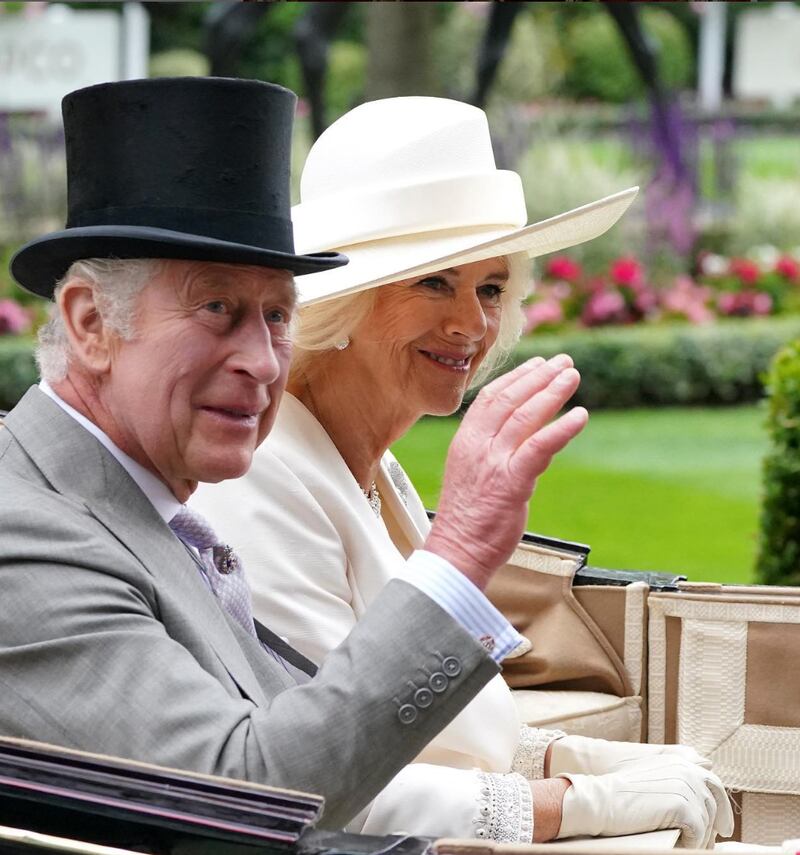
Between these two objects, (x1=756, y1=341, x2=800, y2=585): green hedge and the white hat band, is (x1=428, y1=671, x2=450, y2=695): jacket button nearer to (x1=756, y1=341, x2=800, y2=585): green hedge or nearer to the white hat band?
the white hat band

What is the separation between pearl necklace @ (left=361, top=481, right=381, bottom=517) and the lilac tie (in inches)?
26.8

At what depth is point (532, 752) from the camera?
259 cm

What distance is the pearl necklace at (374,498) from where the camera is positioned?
2.66 metres

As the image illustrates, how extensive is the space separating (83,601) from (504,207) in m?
1.42

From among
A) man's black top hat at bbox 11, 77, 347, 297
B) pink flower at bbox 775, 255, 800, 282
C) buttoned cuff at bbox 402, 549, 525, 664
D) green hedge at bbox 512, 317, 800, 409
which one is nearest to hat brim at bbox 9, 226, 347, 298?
man's black top hat at bbox 11, 77, 347, 297

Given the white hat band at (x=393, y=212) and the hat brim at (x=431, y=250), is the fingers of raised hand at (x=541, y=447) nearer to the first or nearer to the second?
the hat brim at (x=431, y=250)

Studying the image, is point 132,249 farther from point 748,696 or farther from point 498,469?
point 748,696

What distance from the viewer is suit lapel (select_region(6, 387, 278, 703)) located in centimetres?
171

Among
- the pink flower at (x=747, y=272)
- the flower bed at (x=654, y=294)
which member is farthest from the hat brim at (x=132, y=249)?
the pink flower at (x=747, y=272)

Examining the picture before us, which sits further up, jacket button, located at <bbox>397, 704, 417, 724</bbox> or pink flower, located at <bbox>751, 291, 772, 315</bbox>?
jacket button, located at <bbox>397, 704, 417, 724</bbox>

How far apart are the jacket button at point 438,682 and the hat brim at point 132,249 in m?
0.52

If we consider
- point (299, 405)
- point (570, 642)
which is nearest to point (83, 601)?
point (299, 405)

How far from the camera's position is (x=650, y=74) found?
1091cm

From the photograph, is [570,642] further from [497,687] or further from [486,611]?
[486,611]
